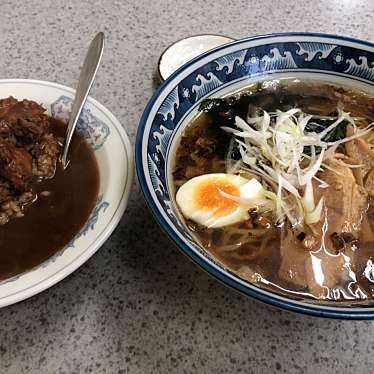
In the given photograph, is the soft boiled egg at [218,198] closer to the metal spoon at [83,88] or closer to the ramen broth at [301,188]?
the ramen broth at [301,188]

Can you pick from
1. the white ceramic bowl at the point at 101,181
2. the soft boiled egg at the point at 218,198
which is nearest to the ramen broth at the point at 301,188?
the soft boiled egg at the point at 218,198

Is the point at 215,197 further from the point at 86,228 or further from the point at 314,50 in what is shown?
the point at 314,50

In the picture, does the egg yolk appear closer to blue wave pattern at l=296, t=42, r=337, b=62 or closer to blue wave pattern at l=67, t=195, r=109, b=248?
blue wave pattern at l=67, t=195, r=109, b=248

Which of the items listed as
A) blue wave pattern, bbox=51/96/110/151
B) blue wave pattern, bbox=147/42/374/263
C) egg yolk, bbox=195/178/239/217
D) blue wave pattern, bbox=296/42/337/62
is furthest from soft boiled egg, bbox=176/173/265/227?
blue wave pattern, bbox=296/42/337/62

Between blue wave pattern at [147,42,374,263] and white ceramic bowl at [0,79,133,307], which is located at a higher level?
blue wave pattern at [147,42,374,263]

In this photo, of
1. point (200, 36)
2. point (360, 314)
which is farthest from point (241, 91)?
point (360, 314)
